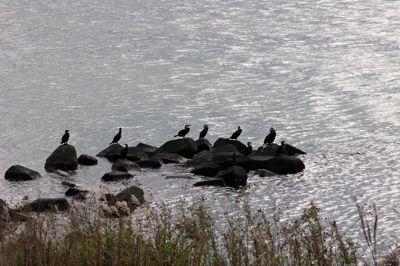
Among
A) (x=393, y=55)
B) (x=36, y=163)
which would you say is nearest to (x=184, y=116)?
(x=36, y=163)

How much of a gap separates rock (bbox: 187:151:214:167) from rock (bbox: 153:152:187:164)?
2.93 feet

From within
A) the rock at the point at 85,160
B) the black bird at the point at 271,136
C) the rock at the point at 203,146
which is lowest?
the rock at the point at 85,160

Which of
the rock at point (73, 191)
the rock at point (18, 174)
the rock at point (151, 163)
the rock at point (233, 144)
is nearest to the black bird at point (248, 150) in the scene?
the rock at point (233, 144)

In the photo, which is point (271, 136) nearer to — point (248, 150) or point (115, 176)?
point (248, 150)

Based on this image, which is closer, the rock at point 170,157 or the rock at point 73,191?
the rock at point 73,191

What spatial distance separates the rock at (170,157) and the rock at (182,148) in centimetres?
44

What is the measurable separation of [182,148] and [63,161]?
6.11 metres

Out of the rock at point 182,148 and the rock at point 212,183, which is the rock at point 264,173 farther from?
the rock at point 182,148

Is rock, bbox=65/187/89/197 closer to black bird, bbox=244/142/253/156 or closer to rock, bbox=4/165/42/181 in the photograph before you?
rock, bbox=4/165/42/181

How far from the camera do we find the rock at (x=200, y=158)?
23.3m

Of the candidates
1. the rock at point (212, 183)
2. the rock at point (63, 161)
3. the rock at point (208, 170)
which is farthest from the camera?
the rock at point (63, 161)

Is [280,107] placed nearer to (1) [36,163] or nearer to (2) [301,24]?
(1) [36,163]

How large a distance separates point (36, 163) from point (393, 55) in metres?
36.5

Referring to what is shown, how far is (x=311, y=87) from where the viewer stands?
4091 centimetres
